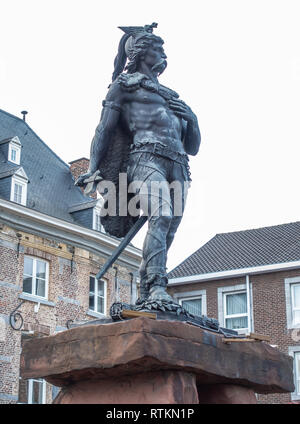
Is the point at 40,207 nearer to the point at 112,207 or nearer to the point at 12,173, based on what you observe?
the point at 12,173

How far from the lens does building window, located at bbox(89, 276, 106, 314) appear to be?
27.1 m

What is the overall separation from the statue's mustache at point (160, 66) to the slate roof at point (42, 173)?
18.6 metres

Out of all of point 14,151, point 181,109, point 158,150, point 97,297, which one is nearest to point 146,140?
point 158,150

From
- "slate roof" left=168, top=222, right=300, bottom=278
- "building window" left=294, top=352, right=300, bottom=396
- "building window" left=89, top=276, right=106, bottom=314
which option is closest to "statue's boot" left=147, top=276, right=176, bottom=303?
"building window" left=89, top=276, right=106, bottom=314

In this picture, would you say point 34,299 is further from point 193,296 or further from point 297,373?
point 297,373

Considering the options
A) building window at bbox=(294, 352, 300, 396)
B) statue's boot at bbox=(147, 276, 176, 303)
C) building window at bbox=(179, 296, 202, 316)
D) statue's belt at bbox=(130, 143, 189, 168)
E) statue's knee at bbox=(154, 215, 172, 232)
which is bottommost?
statue's boot at bbox=(147, 276, 176, 303)

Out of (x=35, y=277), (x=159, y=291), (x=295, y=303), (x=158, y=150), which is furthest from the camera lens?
(x=295, y=303)

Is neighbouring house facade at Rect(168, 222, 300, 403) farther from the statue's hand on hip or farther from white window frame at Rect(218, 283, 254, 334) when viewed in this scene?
the statue's hand on hip

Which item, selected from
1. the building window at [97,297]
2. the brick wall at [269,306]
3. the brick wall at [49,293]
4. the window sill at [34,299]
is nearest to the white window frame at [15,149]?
the brick wall at [49,293]

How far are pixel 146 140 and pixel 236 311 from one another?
79.2 ft

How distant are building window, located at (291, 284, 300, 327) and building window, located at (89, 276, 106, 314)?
22.6 feet

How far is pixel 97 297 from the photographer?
1075 inches
